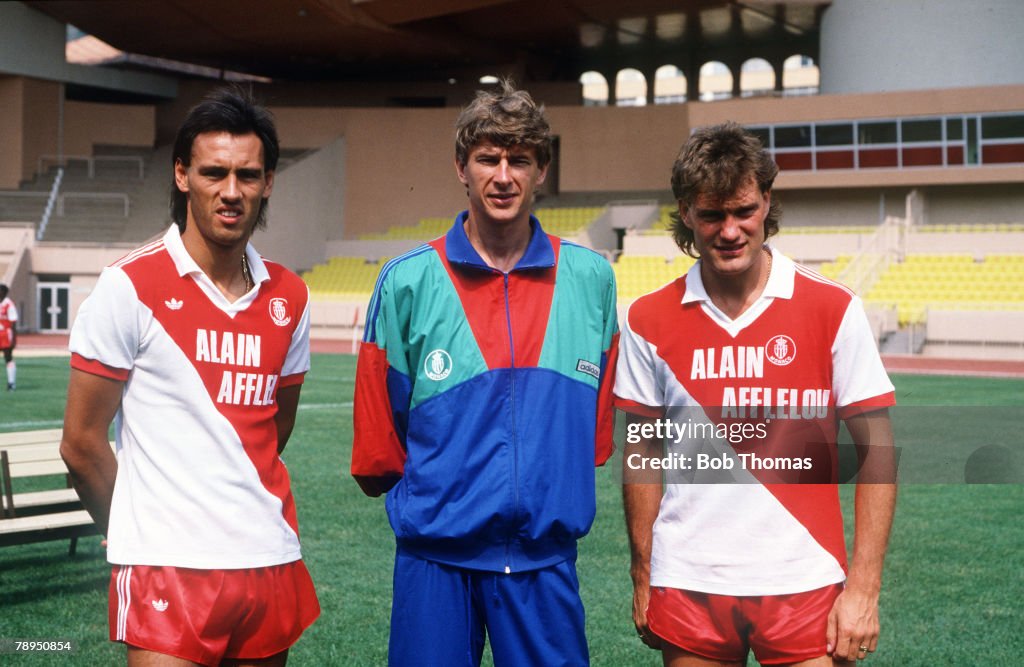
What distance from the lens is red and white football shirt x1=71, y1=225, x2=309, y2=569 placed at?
9.20ft

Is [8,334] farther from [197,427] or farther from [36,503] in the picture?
[197,427]

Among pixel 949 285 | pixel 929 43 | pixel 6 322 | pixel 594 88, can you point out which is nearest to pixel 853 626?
pixel 6 322

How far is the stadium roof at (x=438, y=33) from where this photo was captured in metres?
38.2

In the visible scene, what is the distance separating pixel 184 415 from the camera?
112 inches

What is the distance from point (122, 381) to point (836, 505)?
76.4 inches

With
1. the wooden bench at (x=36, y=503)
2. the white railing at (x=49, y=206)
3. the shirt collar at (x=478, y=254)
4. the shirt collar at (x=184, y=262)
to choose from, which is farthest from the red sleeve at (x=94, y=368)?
the white railing at (x=49, y=206)

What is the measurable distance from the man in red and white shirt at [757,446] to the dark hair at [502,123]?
0.45 m

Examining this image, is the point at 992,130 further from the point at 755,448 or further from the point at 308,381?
the point at 755,448

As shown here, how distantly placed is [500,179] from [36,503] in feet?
16.1

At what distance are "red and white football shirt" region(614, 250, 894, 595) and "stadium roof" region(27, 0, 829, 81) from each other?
34.6 metres

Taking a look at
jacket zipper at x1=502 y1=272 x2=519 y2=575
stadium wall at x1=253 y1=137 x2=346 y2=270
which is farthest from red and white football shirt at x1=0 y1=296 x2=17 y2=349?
stadium wall at x1=253 y1=137 x2=346 y2=270

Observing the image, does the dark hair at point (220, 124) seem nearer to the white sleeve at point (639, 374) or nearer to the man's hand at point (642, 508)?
the white sleeve at point (639, 374)

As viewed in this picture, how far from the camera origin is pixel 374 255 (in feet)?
139

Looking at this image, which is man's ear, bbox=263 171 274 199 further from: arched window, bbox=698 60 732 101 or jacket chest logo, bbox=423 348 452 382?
arched window, bbox=698 60 732 101
